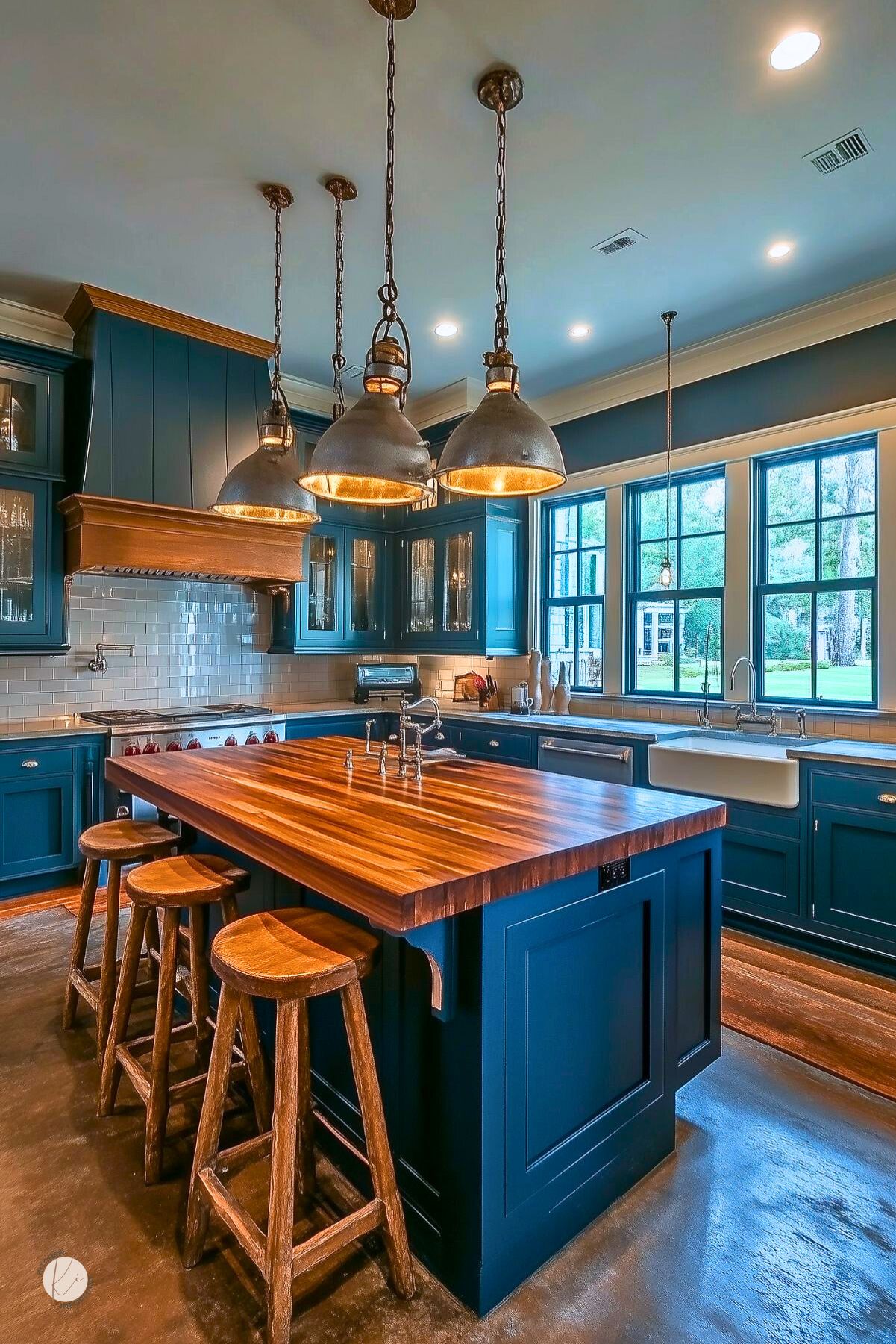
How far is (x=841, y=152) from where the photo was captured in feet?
8.40

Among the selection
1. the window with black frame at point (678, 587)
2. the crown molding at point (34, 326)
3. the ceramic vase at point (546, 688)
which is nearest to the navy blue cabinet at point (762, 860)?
the window with black frame at point (678, 587)

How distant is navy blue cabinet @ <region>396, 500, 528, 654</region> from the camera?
16.4 ft

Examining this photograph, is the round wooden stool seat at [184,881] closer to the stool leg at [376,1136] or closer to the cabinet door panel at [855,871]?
the stool leg at [376,1136]

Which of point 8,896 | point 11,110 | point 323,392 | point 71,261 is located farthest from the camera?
point 323,392

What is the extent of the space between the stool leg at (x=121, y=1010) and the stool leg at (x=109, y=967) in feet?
0.41

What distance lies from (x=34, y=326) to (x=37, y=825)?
2818 mm

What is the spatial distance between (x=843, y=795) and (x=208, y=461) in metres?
3.91

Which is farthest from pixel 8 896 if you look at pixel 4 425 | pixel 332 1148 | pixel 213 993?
pixel 332 1148

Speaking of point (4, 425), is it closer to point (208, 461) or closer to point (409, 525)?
point (208, 461)

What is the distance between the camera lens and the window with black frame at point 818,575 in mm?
3600

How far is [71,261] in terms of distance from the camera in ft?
11.2

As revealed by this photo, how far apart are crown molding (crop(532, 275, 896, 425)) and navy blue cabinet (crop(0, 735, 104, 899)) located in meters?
3.77

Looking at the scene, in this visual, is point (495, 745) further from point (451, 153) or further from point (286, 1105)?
point (286, 1105)

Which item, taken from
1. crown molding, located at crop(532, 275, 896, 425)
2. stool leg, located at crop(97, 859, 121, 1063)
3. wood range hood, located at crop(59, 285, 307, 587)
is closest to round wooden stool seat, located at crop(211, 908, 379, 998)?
stool leg, located at crop(97, 859, 121, 1063)
